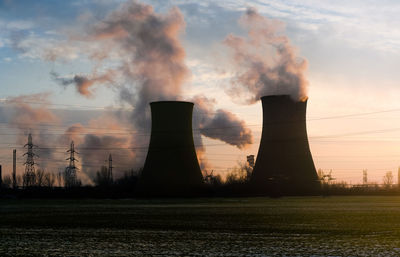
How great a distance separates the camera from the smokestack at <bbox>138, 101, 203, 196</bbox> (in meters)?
36.2

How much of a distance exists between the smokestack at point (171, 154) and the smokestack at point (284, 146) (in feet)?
15.0

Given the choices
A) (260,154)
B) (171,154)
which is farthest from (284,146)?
(171,154)

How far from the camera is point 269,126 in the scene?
34594 mm

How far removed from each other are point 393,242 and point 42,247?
4692 mm

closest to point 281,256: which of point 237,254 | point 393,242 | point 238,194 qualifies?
point 237,254

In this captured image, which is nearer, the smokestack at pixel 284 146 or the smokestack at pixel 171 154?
the smokestack at pixel 284 146

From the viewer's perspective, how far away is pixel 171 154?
124ft

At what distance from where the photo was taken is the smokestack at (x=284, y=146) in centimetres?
3419

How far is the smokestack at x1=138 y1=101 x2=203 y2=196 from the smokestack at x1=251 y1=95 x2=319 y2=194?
4.56 metres

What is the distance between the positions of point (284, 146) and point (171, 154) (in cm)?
759

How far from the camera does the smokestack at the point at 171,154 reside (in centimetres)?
3625

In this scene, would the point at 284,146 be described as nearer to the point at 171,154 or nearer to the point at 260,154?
the point at 260,154

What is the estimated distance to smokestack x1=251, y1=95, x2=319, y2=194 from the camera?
34188 mm

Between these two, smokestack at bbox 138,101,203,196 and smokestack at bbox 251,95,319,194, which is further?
smokestack at bbox 138,101,203,196
